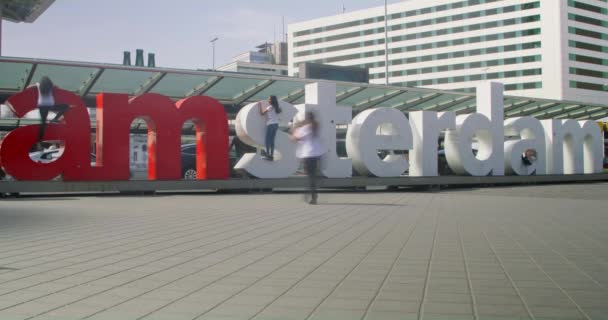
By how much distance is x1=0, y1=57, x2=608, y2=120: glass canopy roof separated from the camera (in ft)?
56.1

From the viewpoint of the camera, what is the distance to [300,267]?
569 centimetres

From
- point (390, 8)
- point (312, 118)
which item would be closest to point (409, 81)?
point (390, 8)

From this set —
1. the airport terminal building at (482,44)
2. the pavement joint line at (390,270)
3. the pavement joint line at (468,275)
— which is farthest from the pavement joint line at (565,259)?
the airport terminal building at (482,44)

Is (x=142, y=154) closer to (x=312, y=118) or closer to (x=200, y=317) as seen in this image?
(x=312, y=118)

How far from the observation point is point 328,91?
19.6 meters

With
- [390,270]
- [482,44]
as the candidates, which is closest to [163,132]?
[390,270]

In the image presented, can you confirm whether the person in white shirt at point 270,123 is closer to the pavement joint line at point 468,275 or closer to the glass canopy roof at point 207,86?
the glass canopy roof at point 207,86

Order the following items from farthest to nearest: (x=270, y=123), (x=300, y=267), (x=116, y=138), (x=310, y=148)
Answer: (x=270, y=123)
(x=116, y=138)
(x=310, y=148)
(x=300, y=267)

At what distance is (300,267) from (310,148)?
7.91m

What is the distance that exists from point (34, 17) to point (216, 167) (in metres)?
21.4

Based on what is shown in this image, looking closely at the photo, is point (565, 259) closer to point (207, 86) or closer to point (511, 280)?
point (511, 280)

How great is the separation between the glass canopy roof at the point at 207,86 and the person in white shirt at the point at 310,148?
5810 mm

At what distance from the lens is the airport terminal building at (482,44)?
10025 cm

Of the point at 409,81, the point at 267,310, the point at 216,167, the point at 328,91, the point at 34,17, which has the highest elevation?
the point at 409,81
